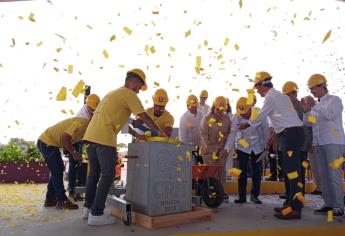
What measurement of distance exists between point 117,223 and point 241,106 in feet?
8.63

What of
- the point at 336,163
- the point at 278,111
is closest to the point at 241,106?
the point at 278,111

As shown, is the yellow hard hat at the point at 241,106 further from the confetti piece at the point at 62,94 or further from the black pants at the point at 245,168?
the confetti piece at the point at 62,94

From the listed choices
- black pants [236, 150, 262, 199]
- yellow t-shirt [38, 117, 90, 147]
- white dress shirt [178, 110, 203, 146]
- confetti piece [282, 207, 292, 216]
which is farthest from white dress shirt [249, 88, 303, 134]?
yellow t-shirt [38, 117, 90, 147]

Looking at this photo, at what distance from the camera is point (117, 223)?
3.37 metres

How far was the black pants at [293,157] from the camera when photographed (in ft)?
12.2

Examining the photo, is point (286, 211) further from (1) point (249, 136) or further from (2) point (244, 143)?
(1) point (249, 136)

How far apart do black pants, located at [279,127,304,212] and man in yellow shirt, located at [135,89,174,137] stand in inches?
62.2

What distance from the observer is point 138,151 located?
3.55 metres

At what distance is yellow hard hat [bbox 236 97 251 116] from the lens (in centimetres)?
499

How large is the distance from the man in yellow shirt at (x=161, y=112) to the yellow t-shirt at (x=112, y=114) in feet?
3.53

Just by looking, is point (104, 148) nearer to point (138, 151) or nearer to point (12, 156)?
point (138, 151)

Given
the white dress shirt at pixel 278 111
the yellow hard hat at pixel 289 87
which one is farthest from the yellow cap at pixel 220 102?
the white dress shirt at pixel 278 111

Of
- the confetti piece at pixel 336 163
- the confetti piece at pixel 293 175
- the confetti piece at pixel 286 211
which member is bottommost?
the confetti piece at pixel 286 211

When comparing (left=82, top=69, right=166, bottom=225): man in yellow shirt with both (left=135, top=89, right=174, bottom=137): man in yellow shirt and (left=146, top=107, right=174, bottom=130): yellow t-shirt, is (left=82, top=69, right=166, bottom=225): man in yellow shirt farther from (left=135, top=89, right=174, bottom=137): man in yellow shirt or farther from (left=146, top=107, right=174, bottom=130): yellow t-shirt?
(left=146, top=107, right=174, bottom=130): yellow t-shirt
